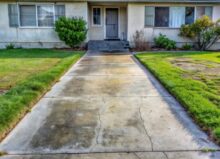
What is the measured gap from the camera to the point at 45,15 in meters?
18.9

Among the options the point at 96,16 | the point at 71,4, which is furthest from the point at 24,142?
the point at 96,16

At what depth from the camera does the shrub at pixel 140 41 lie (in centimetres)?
1830

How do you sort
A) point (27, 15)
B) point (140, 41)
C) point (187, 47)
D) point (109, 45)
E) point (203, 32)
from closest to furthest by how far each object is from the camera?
point (203, 32) < point (140, 41) < point (187, 47) < point (27, 15) < point (109, 45)

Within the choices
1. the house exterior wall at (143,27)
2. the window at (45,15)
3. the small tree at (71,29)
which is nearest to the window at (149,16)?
the house exterior wall at (143,27)

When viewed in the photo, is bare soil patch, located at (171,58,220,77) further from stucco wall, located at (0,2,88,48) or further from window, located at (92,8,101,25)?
window, located at (92,8,101,25)

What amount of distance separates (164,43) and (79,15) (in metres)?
5.55

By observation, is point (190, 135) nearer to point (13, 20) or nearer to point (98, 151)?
point (98, 151)

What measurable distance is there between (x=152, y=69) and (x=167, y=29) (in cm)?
975

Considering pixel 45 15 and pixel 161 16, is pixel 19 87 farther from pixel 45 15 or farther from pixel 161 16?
pixel 161 16

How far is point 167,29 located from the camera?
62.9 feet

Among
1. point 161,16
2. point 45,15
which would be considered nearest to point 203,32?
point 161,16

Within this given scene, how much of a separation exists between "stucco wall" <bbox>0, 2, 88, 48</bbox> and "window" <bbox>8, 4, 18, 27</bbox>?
18 cm

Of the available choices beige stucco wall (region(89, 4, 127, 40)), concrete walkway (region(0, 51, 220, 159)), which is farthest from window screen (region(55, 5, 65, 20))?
concrete walkway (region(0, 51, 220, 159))

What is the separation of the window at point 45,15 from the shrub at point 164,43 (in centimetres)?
679
